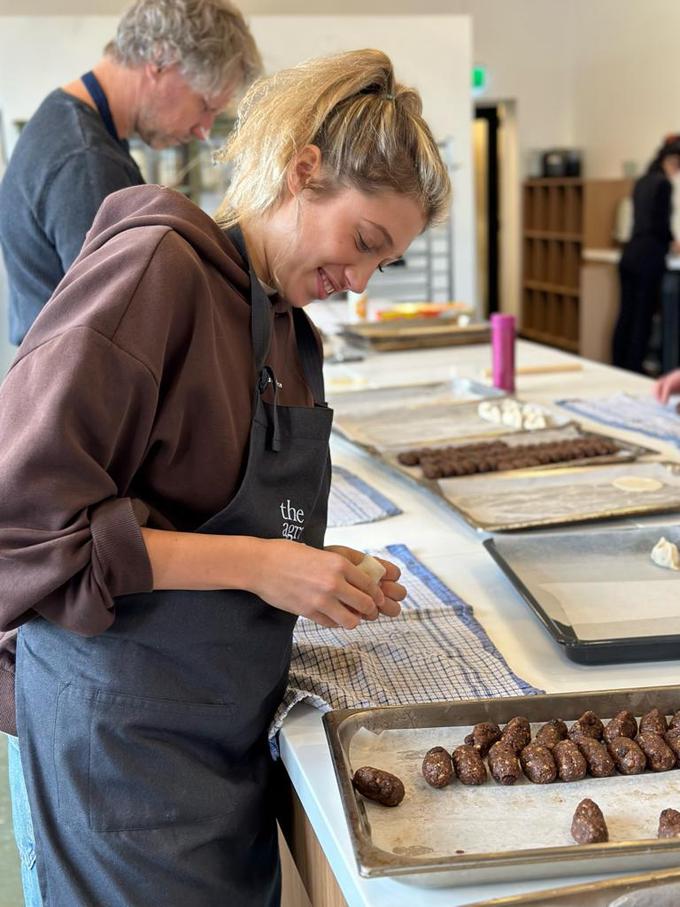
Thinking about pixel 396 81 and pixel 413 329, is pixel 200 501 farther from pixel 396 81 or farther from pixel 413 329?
pixel 413 329

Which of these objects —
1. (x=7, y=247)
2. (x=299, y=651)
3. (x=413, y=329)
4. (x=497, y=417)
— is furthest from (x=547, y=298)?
(x=299, y=651)

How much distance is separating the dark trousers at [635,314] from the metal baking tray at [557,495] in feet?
17.4

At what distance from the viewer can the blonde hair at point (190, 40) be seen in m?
1.86

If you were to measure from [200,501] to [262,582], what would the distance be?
0.11 metres

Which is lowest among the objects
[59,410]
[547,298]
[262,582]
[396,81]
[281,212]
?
[547,298]

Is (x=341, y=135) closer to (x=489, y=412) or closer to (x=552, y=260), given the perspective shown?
(x=489, y=412)

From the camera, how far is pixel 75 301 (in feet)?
3.08

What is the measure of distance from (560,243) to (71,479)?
8498 mm

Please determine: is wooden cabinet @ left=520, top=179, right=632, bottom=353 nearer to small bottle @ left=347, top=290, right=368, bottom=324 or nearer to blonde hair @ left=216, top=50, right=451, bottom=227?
small bottle @ left=347, top=290, right=368, bottom=324

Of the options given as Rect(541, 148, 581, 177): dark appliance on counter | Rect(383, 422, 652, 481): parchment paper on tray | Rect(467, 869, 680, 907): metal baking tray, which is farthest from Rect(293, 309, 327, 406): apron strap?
Rect(541, 148, 581, 177): dark appliance on counter

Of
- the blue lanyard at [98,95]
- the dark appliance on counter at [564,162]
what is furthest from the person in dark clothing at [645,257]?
the blue lanyard at [98,95]

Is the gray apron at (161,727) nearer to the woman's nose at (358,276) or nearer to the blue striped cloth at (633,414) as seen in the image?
the woman's nose at (358,276)

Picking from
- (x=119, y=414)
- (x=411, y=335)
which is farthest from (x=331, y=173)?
(x=411, y=335)

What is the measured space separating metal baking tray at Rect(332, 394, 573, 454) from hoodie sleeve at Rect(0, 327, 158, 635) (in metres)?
1.31
